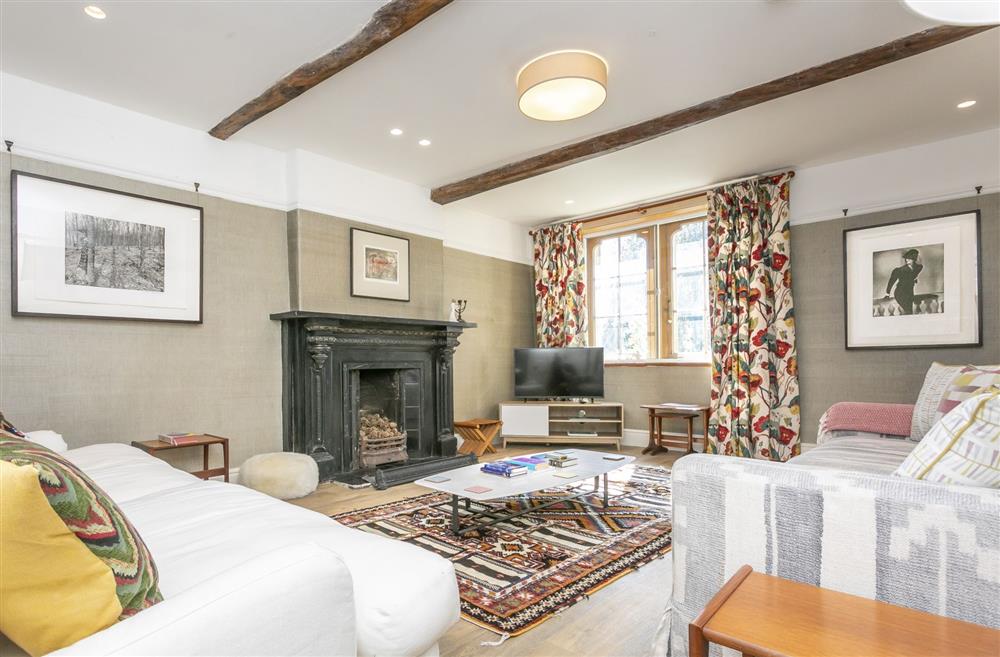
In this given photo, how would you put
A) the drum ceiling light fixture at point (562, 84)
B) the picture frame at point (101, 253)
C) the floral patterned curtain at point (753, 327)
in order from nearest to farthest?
the drum ceiling light fixture at point (562, 84) < the picture frame at point (101, 253) < the floral patterned curtain at point (753, 327)

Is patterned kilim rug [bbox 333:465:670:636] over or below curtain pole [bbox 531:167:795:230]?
below

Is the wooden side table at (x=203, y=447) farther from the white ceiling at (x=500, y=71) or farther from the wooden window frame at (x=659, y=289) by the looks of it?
the wooden window frame at (x=659, y=289)

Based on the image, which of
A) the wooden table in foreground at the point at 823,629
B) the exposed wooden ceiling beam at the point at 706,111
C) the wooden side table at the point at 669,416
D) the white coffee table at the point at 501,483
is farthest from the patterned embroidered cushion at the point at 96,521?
the wooden side table at the point at 669,416

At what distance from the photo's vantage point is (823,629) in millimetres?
961

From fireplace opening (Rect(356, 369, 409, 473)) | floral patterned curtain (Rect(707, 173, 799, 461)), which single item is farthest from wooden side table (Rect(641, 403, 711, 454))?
fireplace opening (Rect(356, 369, 409, 473))

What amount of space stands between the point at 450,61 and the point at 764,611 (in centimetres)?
299

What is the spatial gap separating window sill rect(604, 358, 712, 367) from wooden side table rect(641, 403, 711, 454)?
1.41 feet

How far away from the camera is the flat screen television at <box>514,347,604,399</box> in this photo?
588 centimetres

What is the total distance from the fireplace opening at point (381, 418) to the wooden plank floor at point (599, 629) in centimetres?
278

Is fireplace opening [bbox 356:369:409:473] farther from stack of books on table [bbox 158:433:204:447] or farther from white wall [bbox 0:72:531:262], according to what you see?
white wall [bbox 0:72:531:262]

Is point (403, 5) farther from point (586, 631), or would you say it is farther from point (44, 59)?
point (586, 631)

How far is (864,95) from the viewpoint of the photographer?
346 cm

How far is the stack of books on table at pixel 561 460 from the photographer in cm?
320

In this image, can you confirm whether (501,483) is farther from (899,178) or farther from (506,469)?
(899,178)
